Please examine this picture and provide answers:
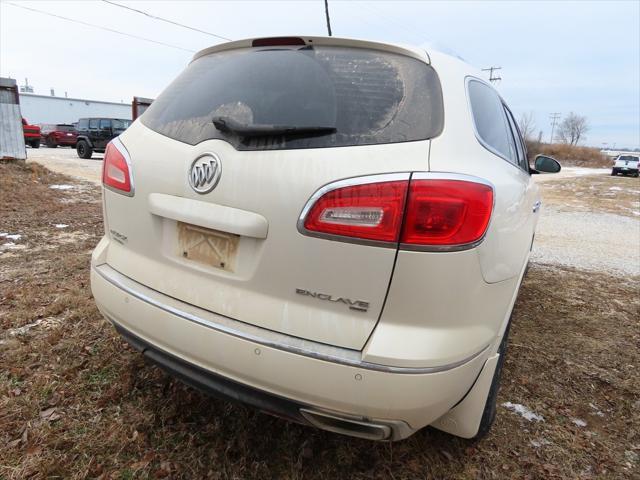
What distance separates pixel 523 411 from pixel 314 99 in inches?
77.1

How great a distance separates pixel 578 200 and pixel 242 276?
48.3 feet

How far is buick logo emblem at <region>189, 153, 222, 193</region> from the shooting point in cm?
150

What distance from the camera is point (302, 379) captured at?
4.43 ft

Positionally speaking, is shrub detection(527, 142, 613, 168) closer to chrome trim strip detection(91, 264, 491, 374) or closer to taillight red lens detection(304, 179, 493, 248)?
taillight red lens detection(304, 179, 493, 248)

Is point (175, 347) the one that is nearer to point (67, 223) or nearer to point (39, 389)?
point (39, 389)

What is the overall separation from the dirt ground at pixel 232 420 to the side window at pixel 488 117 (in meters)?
1.38

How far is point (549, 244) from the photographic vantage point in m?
6.69

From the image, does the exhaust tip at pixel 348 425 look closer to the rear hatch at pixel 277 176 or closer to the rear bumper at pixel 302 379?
the rear bumper at pixel 302 379

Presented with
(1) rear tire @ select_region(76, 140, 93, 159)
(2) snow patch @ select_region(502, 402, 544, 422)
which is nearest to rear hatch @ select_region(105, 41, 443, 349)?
(2) snow patch @ select_region(502, 402, 544, 422)

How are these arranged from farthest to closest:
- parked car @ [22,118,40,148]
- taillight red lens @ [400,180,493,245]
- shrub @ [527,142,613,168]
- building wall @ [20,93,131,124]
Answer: shrub @ [527,142,613,168]
building wall @ [20,93,131,124]
parked car @ [22,118,40,148]
taillight red lens @ [400,180,493,245]

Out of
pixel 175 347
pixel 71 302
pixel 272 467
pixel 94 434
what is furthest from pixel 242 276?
pixel 71 302

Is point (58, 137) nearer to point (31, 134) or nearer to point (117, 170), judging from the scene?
point (31, 134)

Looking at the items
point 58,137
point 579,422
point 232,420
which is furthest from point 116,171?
point 58,137

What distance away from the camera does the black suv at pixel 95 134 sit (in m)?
18.5
